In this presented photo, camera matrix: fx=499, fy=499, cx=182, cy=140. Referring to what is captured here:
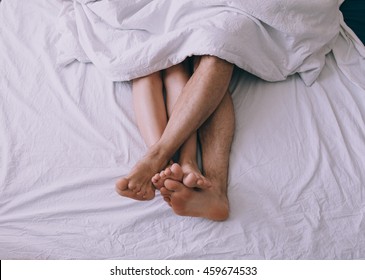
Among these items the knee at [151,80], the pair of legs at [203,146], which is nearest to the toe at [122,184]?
the pair of legs at [203,146]

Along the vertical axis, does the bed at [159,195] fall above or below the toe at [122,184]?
below

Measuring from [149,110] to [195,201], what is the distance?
0.86 ft

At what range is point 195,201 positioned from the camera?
3.20 feet

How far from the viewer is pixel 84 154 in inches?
43.7

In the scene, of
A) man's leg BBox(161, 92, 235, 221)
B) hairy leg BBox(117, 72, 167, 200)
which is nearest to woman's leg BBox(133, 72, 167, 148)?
A: hairy leg BBox(117, 72, 167, 200)

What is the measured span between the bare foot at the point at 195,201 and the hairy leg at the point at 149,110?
6cm

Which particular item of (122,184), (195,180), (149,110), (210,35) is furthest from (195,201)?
(210,35)

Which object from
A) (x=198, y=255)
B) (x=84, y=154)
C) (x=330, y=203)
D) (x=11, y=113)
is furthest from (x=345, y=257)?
(x=11, y=113)

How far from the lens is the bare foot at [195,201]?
3.14 ft

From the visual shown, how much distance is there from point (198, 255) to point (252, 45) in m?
0.49

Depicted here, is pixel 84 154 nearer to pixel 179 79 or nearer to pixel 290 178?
pixel 179 79

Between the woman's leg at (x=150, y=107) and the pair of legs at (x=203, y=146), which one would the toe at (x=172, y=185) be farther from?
the woman's leg at (x=150, y=107)

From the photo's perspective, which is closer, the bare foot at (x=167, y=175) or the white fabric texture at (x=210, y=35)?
the bare foot at (x=167, y=175)

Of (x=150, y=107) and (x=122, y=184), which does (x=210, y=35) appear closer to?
(x=150, y=107)
